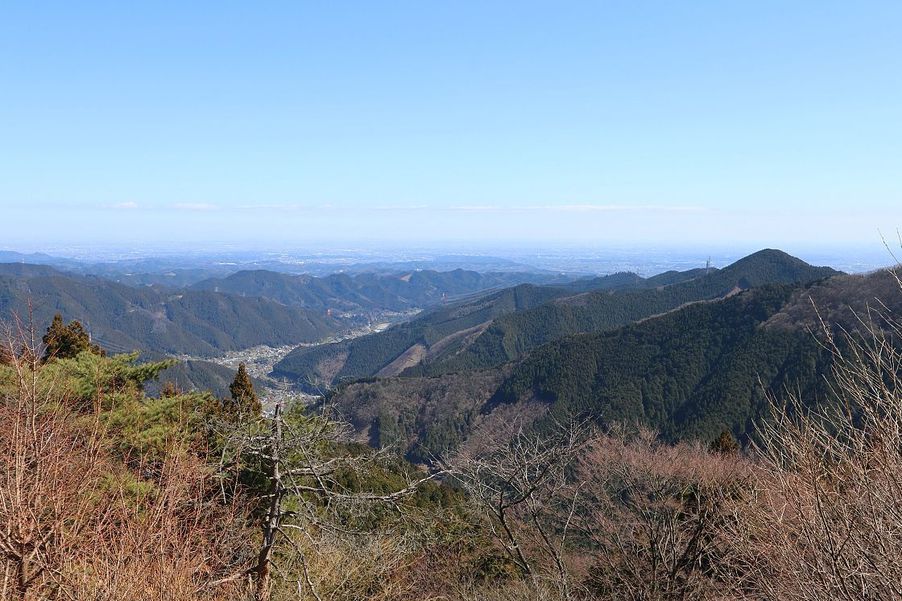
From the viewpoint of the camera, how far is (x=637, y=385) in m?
90.4

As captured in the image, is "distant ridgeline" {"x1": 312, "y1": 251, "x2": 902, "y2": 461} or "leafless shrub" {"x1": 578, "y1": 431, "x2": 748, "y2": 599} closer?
"leafless shrub" {"x1": 578, "y1": 431, "x2": 748, "y2": 599}

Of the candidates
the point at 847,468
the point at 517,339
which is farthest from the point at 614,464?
the point at 517,339

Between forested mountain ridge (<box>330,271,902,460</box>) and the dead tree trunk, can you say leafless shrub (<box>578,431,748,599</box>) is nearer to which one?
the dead tree trunk

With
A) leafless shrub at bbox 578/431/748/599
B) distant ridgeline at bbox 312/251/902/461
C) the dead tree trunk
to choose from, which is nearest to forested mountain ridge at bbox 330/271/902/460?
distant ridgeline at bbox 312/251/902/461

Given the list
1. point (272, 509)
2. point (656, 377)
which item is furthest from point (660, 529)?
point (656, 377)

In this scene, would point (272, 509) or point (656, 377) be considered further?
point (656, 377)

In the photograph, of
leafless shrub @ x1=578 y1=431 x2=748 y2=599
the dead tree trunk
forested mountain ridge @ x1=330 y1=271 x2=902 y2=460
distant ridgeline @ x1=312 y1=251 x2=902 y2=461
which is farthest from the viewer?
forested mountain ridge @ x1=330 y1=271 x2=902 y2=460

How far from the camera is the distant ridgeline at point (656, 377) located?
7338 centimetres

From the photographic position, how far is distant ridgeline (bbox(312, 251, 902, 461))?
73.4 m

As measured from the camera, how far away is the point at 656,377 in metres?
90.4

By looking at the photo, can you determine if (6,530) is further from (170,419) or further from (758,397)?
(758,397)

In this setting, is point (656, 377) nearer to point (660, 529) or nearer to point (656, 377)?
point (656, 377)

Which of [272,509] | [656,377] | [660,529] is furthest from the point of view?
[656,377]

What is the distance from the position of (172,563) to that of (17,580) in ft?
4.57
